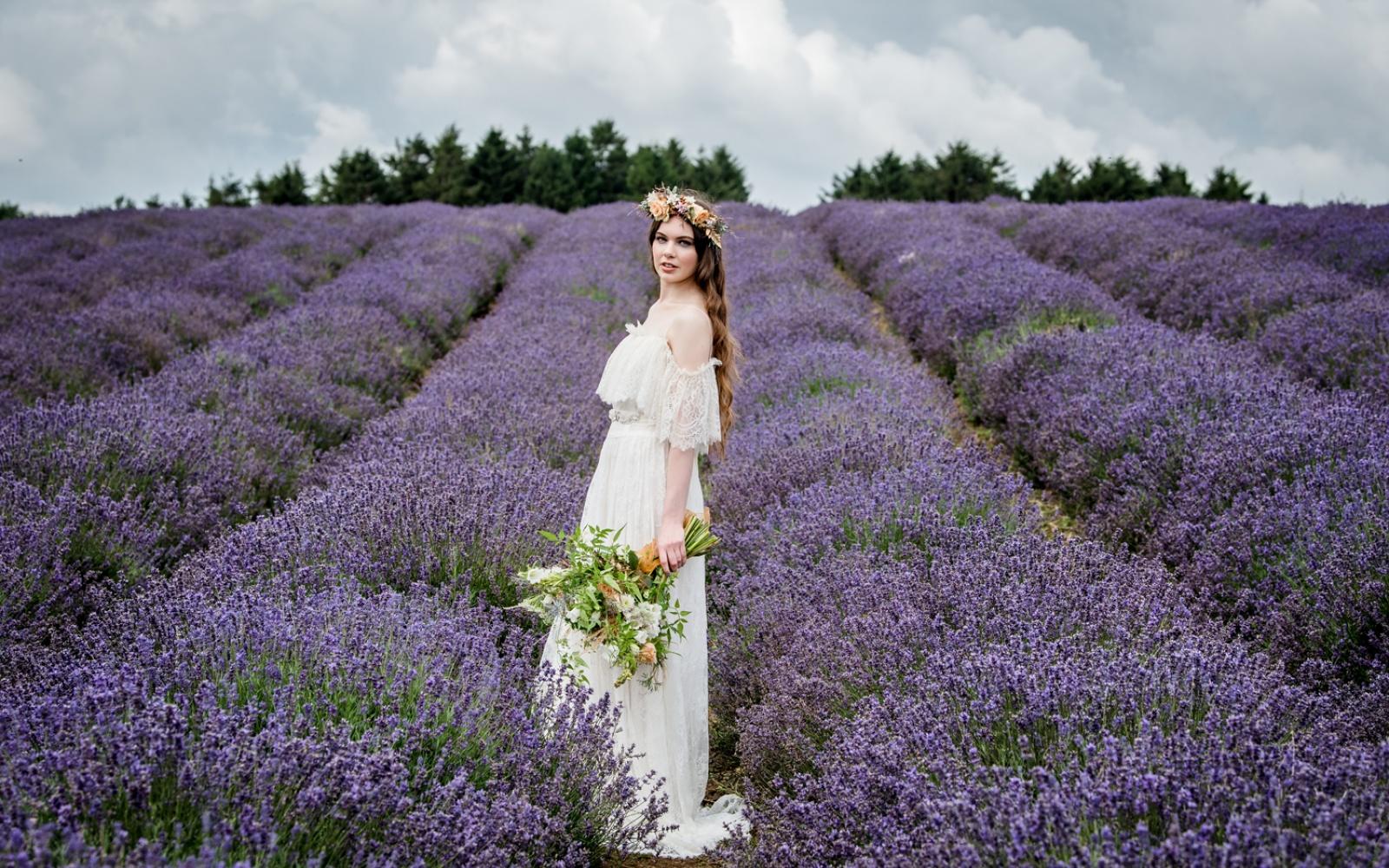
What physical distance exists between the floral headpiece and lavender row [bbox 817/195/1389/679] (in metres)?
→ 1.88

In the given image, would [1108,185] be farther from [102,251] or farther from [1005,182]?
[102,251]

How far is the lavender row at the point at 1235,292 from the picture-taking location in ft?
17.7

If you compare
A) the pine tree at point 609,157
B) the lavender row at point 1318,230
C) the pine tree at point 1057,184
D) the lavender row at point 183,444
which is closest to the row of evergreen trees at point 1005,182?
the pine tree at point 1057,184

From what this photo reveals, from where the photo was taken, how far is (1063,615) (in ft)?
7.96

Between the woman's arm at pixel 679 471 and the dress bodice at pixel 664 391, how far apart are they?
21 millimetres

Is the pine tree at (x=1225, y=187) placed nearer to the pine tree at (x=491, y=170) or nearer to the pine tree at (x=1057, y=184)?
the pine tree at (x=1057, y=184)

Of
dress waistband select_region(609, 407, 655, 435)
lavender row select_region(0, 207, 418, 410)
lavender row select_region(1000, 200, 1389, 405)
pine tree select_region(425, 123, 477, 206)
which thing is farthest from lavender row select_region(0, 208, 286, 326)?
pine tree select_region(425, 123, 477, 206)

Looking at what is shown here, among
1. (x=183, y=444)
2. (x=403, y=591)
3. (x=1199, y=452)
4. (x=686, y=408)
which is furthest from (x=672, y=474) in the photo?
(x=183, y=444)

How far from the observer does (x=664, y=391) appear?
8.79 feet

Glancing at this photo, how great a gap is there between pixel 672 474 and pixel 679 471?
0.02 meters

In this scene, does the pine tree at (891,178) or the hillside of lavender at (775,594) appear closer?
the hillside of lavender at (775,594)

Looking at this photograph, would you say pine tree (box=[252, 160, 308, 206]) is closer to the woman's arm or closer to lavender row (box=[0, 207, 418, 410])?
lavender row (box=[0, 207, 418, 410])

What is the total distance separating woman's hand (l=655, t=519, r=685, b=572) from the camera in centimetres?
264

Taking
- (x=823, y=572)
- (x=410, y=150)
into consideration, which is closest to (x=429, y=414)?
(x=823, y=572)
